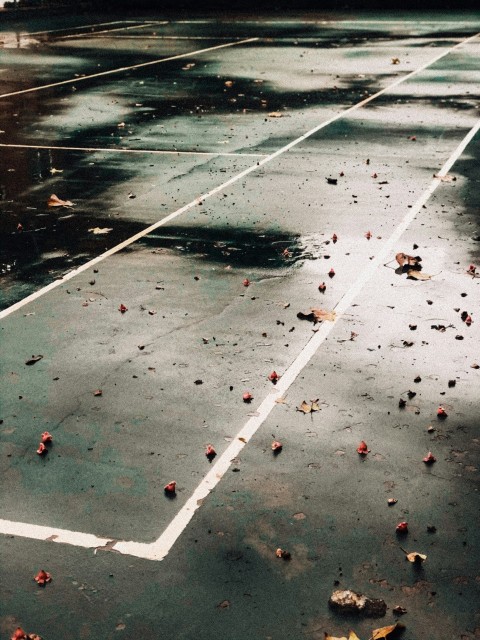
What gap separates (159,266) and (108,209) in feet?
8.58

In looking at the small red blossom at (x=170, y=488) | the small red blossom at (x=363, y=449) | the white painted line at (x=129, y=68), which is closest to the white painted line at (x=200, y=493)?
the small red blossom at (x=170, y=488)

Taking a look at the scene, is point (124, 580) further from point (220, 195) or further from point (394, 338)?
point (220, 195)

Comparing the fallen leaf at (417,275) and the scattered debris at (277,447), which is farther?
the fallen leaf at (417,275)

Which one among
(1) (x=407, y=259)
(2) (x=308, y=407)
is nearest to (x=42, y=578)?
(2) (x=308, y=407)

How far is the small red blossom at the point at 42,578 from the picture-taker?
5055mm

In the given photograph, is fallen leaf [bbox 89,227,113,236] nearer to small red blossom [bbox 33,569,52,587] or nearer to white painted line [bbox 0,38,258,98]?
small red blossom [bbox 33,569,52,587]

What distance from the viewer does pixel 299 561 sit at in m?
5.23

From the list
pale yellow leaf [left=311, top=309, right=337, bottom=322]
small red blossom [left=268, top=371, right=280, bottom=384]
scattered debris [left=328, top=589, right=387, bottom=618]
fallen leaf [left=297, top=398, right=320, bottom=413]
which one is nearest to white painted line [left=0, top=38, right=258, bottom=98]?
pale yellow leaf [left=311, top=309, right=337, bottom=322]

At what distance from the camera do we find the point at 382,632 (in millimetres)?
4648

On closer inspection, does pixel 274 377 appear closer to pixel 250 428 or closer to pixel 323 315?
pixel 250 428

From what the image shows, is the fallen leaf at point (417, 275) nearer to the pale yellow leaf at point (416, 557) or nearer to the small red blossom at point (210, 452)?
the small red blossom at point (210, 452)

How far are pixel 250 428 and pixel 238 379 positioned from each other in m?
0.82

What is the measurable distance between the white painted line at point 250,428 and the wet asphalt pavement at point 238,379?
57 millimetres

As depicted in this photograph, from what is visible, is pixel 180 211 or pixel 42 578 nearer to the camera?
pixel 42 578
